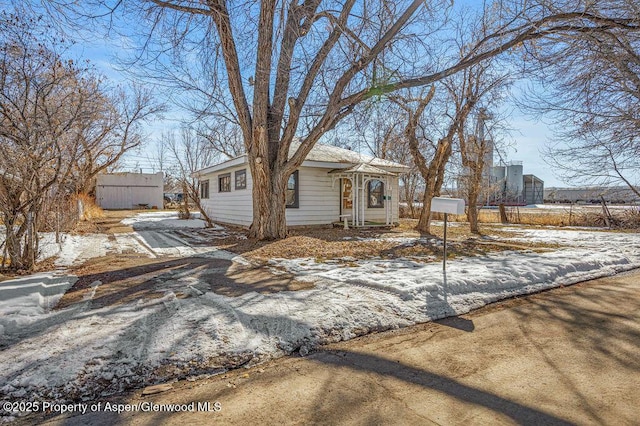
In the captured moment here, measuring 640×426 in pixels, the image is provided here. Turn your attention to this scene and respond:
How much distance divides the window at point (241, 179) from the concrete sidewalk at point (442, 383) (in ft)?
35.0

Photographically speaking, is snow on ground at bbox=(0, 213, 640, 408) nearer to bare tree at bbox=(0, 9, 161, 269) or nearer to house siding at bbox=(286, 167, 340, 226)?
bare tree at bbox=(0, 9, 161, 269)

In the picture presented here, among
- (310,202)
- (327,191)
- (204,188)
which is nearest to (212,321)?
(310,202)

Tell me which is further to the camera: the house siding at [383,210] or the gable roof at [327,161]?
the house siding at [383,210]

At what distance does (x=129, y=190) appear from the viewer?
32.8m

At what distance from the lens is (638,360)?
2846mm

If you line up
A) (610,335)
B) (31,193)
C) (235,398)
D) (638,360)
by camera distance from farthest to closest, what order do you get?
(31,193) < (610,335) < (638,360) < (235,398)

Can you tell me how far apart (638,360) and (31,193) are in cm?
761

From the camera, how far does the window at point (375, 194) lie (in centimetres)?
1447

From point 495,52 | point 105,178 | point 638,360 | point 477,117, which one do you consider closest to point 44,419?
point 638,360

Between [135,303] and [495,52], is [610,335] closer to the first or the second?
[135,303]

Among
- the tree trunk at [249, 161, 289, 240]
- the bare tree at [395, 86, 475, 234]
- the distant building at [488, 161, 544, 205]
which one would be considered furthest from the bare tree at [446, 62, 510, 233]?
the distant building at [488, 161, 544, 205]

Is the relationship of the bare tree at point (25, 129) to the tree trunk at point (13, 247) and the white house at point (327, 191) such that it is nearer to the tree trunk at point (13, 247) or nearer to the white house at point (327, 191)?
the tree trunk at point (13, 247)

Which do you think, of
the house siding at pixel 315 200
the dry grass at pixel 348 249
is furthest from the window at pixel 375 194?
the dry grass at pixel 348 249

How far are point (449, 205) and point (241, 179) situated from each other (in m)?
10.2
